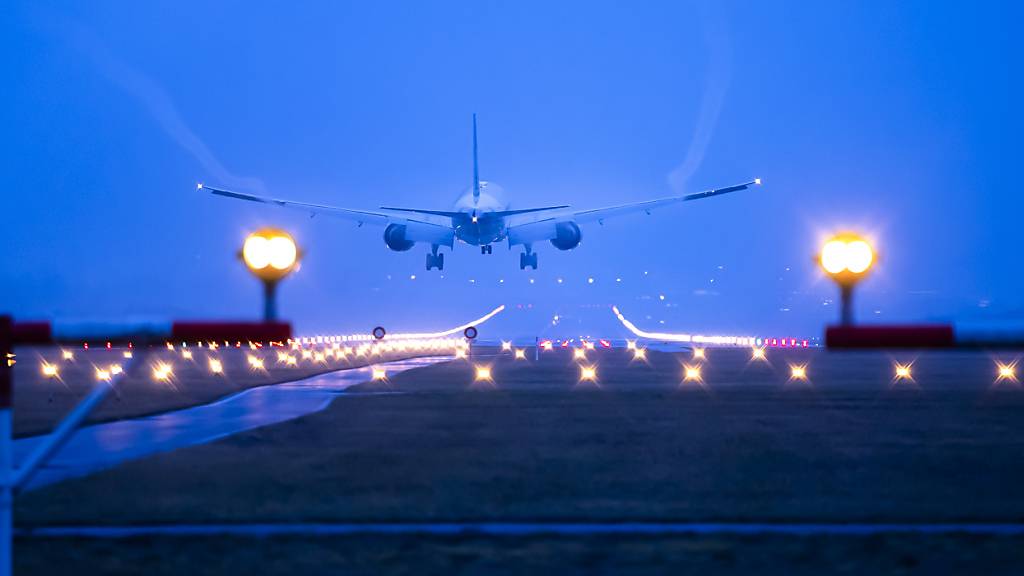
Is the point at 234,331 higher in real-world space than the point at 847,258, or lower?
lower

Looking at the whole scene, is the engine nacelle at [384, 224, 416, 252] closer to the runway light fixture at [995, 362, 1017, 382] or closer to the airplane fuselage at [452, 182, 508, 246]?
the airplane fuselage at [452, 182, 508, 246]

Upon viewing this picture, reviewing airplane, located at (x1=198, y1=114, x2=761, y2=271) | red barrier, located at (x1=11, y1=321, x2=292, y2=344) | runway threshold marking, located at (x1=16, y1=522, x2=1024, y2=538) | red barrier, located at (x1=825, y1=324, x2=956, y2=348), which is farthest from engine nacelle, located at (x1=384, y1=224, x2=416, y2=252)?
red barrier, located at (x1=825, y1=324, x2=956, y2=348)

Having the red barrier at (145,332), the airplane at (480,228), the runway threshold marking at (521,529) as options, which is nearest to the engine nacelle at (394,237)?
the airplane at (480,228)

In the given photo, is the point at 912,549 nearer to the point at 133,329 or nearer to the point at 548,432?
the point at 133,329

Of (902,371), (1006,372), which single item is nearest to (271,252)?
(1006,372)

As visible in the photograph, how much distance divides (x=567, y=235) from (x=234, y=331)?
206ft

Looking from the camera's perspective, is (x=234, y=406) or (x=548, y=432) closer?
(x=548, y=432)

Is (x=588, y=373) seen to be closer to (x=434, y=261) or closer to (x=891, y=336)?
(x=434, y=261)

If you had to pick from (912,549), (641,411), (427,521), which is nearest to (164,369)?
(641,411)

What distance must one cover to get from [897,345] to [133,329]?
4073mm

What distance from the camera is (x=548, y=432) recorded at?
2427cm

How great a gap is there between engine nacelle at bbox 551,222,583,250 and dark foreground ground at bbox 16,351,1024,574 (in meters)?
34.8

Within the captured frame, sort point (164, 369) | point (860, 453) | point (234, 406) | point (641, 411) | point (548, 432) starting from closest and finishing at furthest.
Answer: point (860, 453) → point (548, 432) → point (641, 411) → point (234, 406) → point (164, 369)

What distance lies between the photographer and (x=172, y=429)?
984 inches
